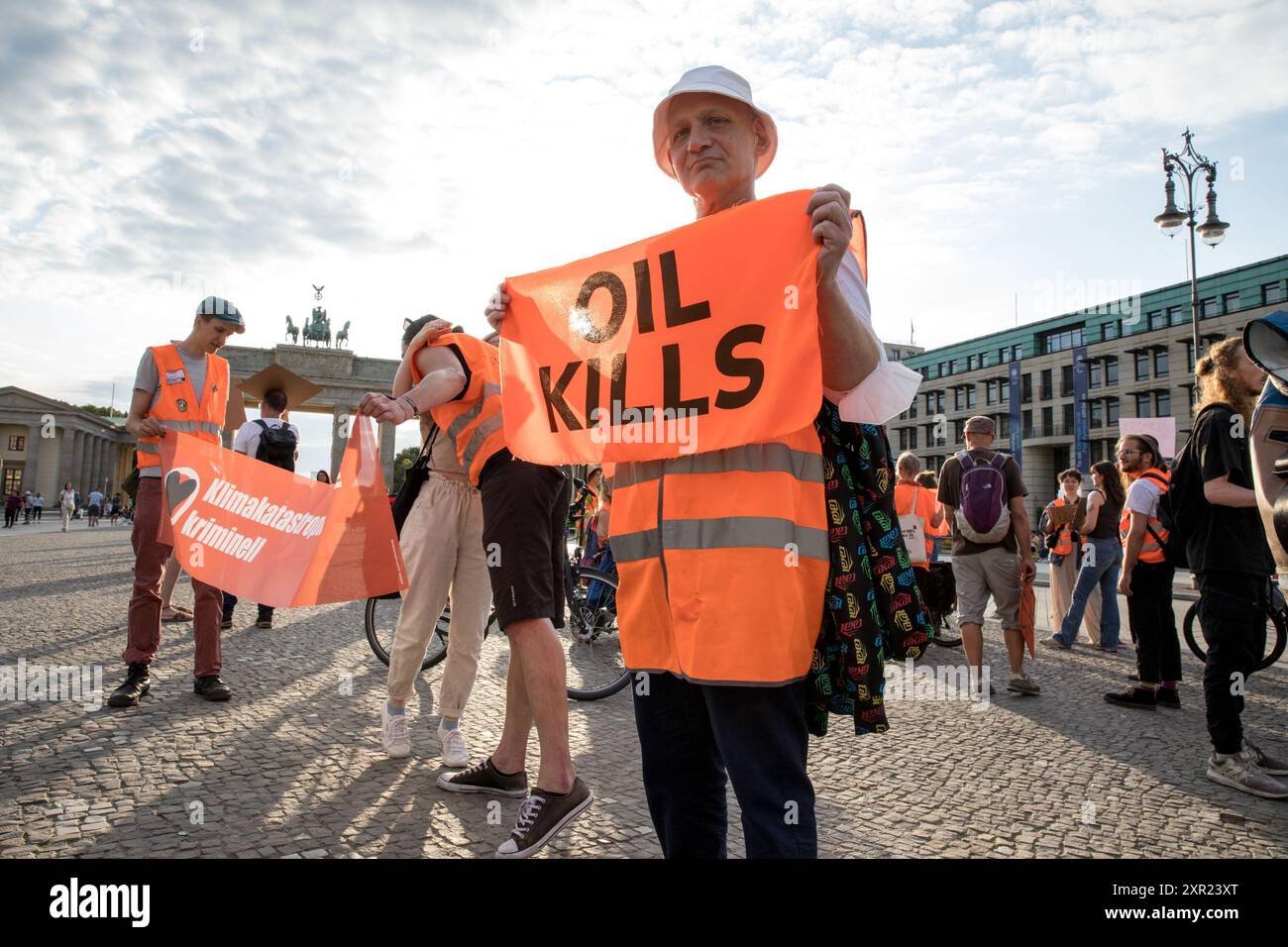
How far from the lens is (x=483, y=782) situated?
322 cm

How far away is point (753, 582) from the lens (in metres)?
1.47

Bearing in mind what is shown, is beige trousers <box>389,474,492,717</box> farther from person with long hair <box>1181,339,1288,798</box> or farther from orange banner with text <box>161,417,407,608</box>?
→ person with long hair <box>1181,339,1288,798</box>

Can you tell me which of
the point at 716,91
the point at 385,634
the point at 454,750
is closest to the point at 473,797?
the point at 454,750

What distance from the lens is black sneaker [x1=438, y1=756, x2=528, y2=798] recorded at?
321cm

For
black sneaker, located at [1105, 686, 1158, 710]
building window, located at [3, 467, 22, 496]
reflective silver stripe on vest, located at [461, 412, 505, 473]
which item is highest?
building window, located at [3, 467, 22, 496]

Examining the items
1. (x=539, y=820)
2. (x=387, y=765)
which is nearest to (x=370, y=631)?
(x=387, y=765)

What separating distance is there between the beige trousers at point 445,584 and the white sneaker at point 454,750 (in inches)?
3.9

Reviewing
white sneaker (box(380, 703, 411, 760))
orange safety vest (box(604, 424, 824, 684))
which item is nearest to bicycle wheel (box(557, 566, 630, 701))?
white sneaker (box(380, 703, 411, 760))

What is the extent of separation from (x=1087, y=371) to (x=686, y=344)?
49.1 metres

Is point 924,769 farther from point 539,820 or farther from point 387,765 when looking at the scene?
point 387,765

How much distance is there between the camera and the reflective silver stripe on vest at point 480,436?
3.22 m

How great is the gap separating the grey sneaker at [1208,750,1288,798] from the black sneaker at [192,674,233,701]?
5.22 meters

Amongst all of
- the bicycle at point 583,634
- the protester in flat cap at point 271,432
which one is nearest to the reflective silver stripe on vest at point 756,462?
the bicycle at point 583,634

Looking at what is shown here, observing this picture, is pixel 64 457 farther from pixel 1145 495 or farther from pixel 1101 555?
pixel 1145 495
